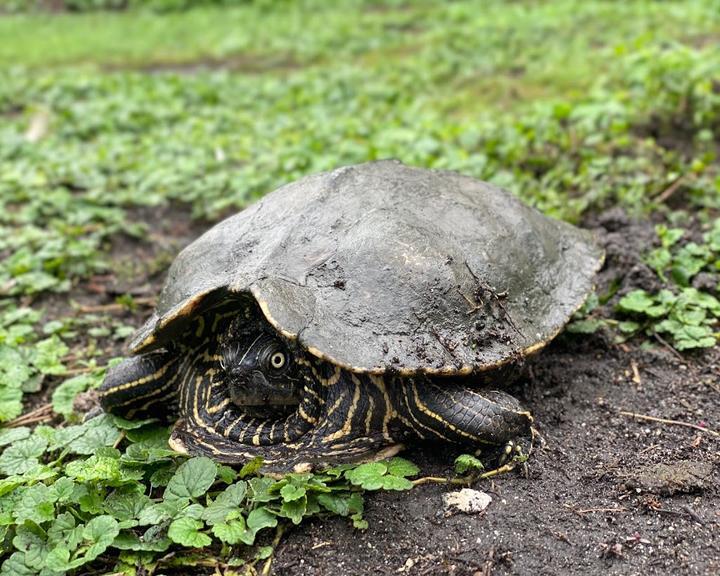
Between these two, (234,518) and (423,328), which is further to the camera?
(423,328)

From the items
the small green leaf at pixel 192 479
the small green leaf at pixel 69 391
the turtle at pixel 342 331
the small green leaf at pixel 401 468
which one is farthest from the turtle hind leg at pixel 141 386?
the small green leaf at pixel 401 468

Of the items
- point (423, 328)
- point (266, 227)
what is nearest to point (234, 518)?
point (423, 328)

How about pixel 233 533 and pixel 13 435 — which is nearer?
pixel 233 533

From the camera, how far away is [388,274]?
10.5ft

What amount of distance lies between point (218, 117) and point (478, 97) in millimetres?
3056

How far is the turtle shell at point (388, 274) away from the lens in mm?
3041

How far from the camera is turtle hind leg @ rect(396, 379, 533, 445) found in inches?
121

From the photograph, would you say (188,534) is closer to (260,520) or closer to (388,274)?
(260,520)

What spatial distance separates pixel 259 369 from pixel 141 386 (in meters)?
0.74

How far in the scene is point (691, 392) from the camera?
3545 mm

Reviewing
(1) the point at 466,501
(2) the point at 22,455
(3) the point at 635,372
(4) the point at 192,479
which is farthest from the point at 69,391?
(3) the point at 635,372

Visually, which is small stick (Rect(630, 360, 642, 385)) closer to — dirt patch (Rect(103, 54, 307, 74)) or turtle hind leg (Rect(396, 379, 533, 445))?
turtle hind leg (Rect(396, 379, 533, 445))

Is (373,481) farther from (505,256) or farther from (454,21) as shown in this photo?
(454,21)

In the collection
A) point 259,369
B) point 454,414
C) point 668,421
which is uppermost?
point 259,369
